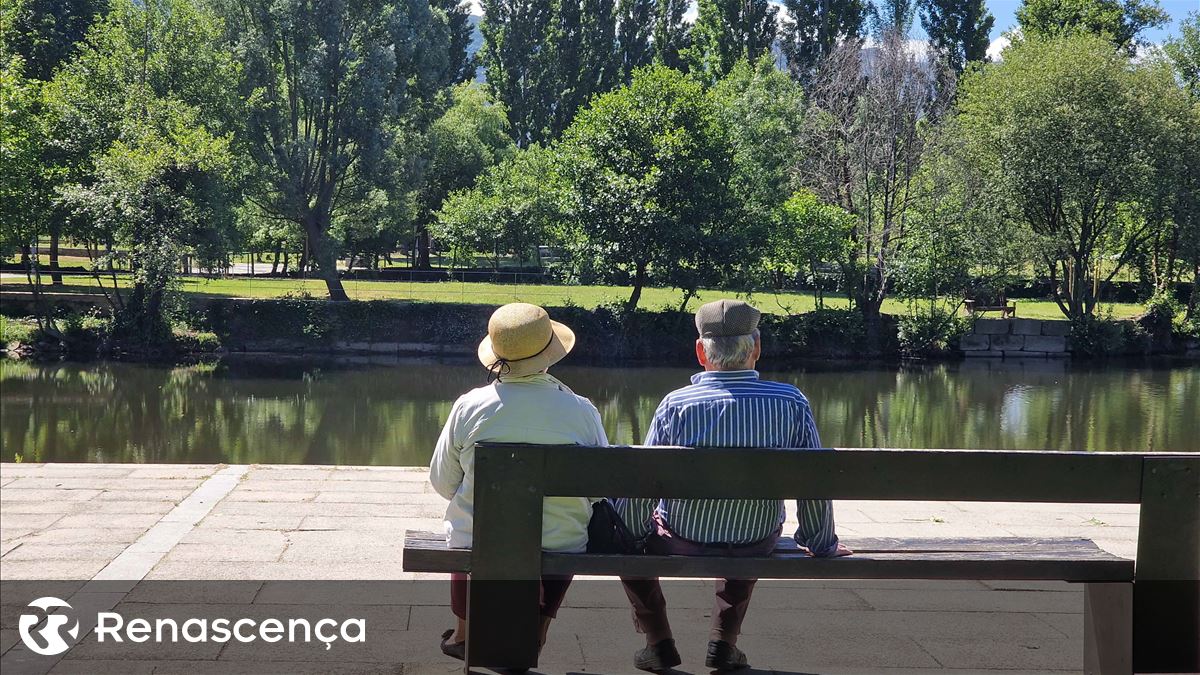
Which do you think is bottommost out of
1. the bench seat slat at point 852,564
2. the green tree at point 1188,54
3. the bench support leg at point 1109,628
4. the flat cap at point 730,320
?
the bench support leg at point 1109,628

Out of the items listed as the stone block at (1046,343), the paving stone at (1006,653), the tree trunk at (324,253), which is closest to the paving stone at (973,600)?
the paving stone at (1006,653)

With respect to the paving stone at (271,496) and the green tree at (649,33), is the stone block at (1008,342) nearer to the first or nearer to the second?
the green tree at (649,33)

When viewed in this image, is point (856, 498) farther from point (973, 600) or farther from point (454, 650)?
point (973, 600)

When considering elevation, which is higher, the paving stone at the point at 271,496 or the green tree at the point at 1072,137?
the green tree at the point at 1072,137

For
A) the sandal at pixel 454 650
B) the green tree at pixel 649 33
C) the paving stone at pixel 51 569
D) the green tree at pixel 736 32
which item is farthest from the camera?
the green tree at pixel 649 33

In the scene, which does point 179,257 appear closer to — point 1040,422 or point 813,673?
point 1040,422

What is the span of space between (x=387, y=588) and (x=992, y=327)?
101 ft

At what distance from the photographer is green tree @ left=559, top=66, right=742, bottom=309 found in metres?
29.4

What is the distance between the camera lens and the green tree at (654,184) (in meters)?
29.4

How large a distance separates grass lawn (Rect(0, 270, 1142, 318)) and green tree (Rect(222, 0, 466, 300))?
2.46 metres

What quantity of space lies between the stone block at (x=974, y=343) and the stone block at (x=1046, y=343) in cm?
114

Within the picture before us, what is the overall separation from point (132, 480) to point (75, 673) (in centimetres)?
407

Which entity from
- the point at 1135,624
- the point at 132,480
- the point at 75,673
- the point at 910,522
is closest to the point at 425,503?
the point at 132,480

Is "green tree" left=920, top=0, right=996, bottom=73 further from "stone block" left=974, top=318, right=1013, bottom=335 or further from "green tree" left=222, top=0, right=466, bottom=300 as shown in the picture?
"green tree" left=222, top=0, right=466, bottom=300
